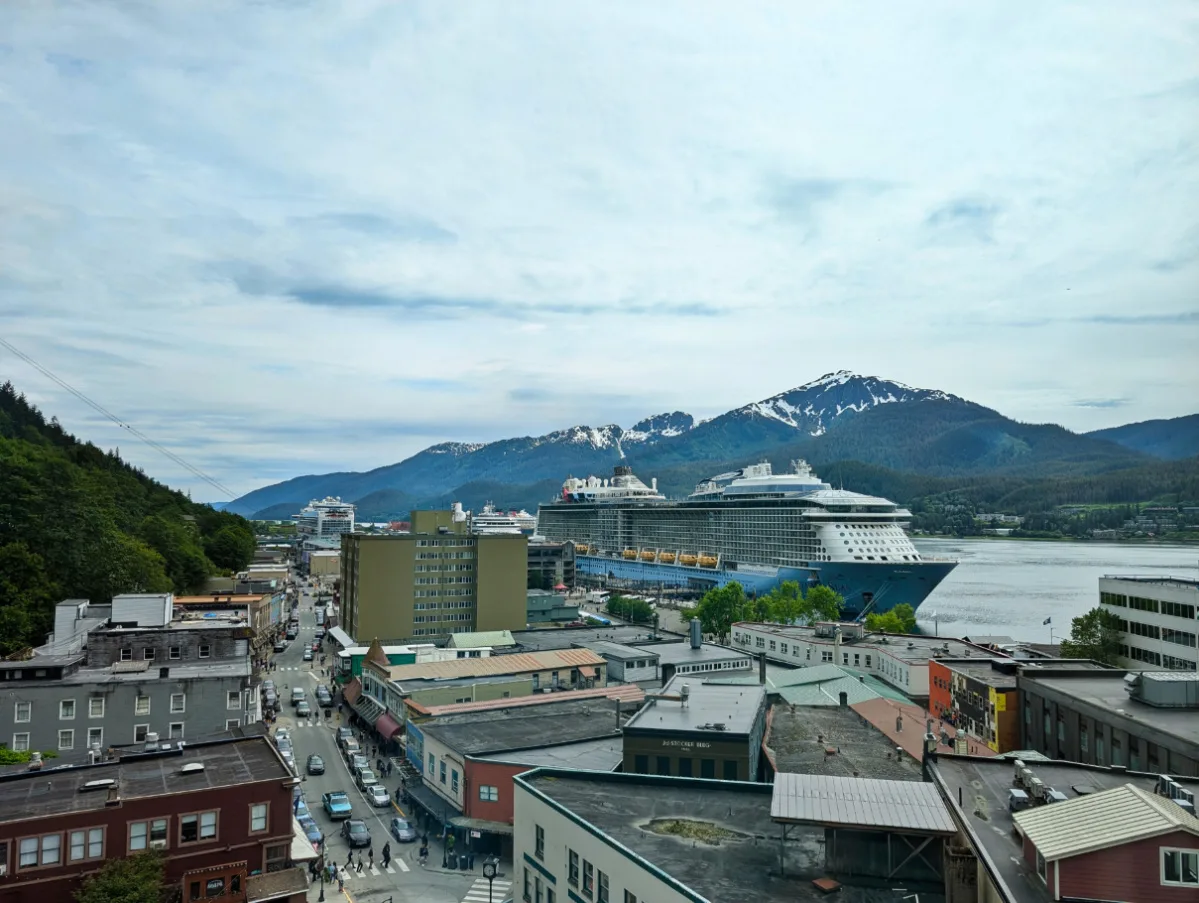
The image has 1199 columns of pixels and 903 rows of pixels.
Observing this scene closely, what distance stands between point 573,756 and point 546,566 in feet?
257

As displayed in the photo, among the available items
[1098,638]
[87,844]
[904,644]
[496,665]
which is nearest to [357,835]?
[87,844]

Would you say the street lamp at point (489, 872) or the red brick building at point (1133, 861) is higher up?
the red brick building at point (1133, 861)

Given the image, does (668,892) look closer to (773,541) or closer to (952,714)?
(952,714)

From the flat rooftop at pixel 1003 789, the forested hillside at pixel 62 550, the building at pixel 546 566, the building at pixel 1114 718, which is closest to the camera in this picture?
the flat rooftop at pixel 1003 789

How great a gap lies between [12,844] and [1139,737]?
83.8 ft

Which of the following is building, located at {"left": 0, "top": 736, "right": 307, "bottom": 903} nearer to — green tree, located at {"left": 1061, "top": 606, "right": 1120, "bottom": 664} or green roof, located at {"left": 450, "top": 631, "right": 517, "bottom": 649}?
green roof, located at {"left": 450, "top": 631, "right": 517, "bottom": 649}

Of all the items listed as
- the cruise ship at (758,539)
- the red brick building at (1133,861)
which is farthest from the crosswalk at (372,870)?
the cruise ship at (758,539)

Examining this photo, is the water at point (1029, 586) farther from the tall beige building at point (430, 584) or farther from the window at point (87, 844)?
the window at point (87, 844)

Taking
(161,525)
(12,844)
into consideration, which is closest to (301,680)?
(161,525)

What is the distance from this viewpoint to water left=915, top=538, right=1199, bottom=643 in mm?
81375

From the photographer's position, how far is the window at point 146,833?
18000 millimetres

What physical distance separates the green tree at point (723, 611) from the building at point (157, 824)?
5000cm

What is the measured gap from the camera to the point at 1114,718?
72.5 feet

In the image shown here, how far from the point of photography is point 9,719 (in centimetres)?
2733
